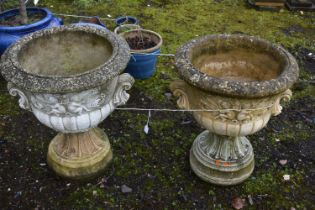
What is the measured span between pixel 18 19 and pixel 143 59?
1.43 meters

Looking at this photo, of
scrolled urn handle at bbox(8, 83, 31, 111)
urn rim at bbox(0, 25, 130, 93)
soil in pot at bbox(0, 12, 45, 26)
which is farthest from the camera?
soil in pot at bbox(0, 12, 45, 26)

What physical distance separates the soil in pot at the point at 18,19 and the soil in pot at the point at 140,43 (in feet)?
3.36

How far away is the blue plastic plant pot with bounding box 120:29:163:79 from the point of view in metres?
3.61

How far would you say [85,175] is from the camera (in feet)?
9.14

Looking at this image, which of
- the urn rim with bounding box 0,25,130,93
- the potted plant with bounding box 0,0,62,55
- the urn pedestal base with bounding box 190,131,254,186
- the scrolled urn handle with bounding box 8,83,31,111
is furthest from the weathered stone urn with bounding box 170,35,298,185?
the potted plant with bounding box 0,0,62,55

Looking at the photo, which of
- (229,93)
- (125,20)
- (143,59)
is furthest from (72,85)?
(125,20)

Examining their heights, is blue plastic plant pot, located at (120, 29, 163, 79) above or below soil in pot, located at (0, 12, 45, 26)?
below

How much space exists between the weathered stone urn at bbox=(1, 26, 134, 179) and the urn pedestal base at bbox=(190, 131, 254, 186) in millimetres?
779

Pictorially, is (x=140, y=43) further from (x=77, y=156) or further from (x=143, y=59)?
(x=77, y=156)

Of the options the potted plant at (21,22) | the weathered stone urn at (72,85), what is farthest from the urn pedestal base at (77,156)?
the potted plant at (21,22)

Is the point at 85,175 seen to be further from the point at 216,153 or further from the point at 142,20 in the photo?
the point at 142,20

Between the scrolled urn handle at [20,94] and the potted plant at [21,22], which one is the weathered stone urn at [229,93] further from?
the potted plant at [21,22]

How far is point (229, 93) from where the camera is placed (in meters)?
2.17

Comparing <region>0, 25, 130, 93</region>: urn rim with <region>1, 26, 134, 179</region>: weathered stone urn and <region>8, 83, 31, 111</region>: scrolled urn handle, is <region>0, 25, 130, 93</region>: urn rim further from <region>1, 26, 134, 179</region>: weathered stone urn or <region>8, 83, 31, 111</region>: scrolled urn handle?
<region>8, 83, 31, 111</region>: scrolled urn handle
